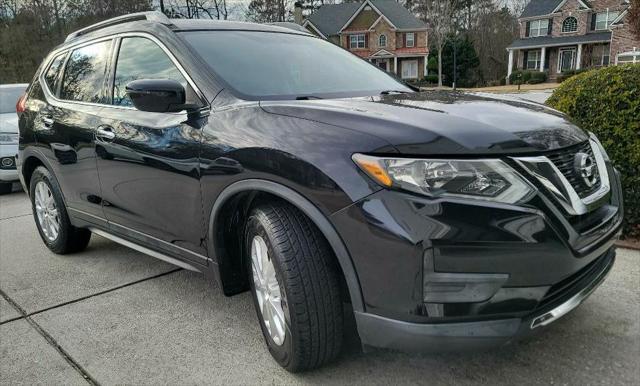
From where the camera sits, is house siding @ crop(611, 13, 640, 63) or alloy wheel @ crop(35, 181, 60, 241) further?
house siding @ crop(611, 13, 640, 63)

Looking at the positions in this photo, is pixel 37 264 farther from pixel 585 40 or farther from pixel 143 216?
pixel 585 40

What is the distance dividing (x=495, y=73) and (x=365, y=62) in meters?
48.2

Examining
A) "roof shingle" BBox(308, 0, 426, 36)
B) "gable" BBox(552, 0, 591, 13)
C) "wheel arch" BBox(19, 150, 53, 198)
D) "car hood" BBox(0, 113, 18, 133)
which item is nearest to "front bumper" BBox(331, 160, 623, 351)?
"wheel arch" BBox(19, 150, 53, 198)

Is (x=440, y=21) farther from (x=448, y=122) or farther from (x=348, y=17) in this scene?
(x=448, y=122)

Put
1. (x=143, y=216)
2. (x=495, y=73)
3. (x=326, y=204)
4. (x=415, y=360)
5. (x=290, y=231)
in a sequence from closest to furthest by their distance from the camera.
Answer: (x=326, y=204) < (x=290, y=231) < (x=415, y=360) < (x=143, y=216) < (x=495, y=73)

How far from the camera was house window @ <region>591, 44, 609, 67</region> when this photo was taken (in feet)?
126

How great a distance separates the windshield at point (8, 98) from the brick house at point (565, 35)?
37.6 metres

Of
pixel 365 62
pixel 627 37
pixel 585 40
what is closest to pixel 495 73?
pixel 585 40

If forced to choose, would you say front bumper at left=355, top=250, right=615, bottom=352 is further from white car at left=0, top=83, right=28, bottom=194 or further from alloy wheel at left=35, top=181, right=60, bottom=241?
white car at left=0, top=83, right=28, bottom=194

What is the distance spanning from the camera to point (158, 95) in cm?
251

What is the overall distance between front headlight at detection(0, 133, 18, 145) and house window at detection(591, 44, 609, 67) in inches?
1602

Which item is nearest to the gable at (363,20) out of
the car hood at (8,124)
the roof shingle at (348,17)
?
the roof shingle at (348,17)

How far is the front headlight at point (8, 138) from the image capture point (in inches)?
299

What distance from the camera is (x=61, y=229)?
4129 millimetres
